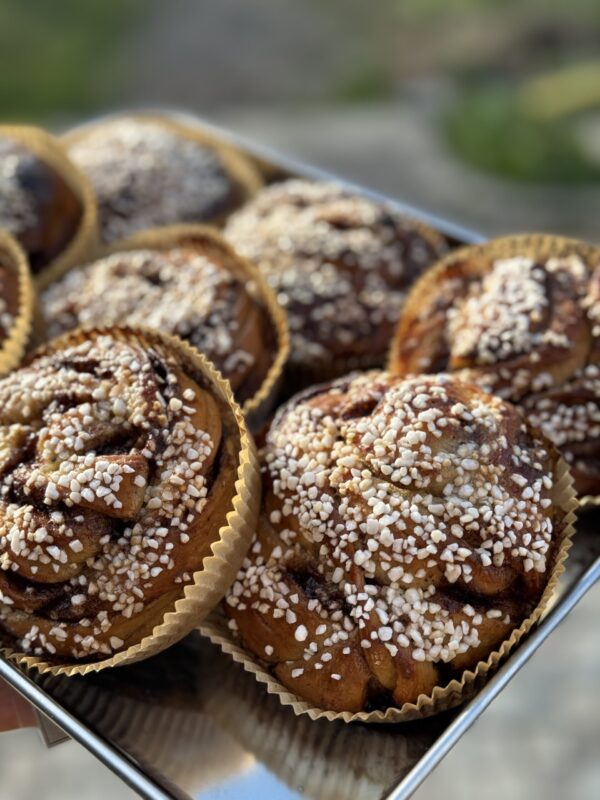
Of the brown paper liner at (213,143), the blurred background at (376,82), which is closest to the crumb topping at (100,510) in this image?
the brown paper liner at (213,143)

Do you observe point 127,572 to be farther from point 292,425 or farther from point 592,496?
point 592,496

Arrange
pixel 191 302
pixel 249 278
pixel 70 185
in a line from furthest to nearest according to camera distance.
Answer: pixel 70 185, pixel 249 278, pixel 191 302

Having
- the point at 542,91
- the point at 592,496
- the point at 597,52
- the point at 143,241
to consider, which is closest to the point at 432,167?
the point at 542,91

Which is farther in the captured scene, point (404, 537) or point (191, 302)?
point (191, 302)

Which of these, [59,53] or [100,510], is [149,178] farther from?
[59,53]

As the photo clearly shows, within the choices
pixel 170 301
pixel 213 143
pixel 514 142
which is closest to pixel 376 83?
pixel 514 142

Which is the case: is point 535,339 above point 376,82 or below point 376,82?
above

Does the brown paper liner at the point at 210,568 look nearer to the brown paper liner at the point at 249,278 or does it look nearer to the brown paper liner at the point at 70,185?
the brown paper liner at the point at 249,278

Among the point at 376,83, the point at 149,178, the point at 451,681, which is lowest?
the point at 376,83
